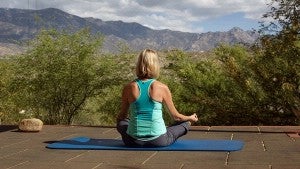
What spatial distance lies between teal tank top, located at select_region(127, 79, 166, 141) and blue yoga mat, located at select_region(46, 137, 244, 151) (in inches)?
8.2

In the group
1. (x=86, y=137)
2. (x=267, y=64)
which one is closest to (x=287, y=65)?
(x=267, y=64)

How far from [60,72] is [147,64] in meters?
11.9

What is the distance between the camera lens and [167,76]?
25281mm

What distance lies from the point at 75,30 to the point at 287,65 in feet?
24.8

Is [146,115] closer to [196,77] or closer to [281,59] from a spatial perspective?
[281,59]

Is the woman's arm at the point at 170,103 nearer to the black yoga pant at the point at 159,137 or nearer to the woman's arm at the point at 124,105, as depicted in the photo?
the black yoga pant at the point at 159,137

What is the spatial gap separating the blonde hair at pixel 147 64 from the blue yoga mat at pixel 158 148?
36.4 inches

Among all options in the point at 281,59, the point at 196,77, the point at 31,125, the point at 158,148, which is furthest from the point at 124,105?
the point at 196,77

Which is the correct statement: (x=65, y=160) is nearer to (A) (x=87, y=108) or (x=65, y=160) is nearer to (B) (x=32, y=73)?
(B) (x=32, y=73)

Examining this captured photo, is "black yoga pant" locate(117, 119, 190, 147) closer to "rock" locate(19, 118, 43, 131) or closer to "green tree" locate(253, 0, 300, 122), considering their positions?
"rock" locate(19, 118, 43, 131)

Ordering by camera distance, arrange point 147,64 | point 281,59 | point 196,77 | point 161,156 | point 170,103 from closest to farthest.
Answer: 1. point 161,156
2. point 147,64
3. point 170,103
4. point 281,59
5. point 196,77

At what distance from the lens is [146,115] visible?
20.5ft

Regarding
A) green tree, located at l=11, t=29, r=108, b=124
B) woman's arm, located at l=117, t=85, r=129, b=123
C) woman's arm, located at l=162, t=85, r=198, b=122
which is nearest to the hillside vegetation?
green tree, located at l=11, t=29, r=108, b=124

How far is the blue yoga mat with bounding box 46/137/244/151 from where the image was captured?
6.28m
